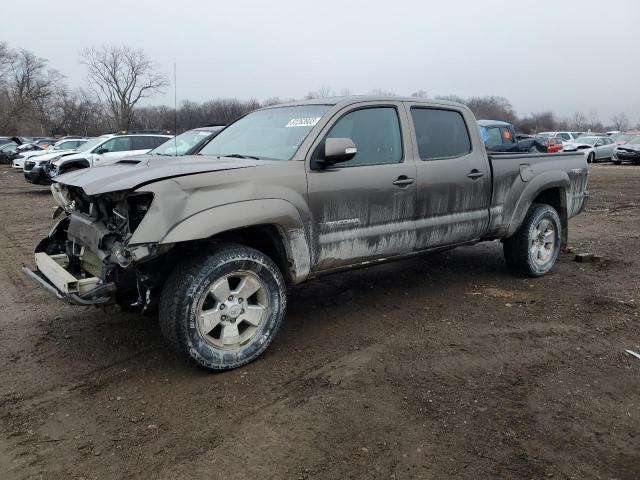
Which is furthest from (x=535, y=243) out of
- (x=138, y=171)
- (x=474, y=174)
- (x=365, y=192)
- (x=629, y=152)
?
(x=629, y=152)

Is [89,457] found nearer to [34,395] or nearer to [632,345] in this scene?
[34,395]

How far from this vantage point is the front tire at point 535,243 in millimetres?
5711

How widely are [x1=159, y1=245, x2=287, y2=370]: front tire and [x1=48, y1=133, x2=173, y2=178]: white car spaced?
40.7 feet

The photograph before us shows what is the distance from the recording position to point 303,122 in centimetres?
425

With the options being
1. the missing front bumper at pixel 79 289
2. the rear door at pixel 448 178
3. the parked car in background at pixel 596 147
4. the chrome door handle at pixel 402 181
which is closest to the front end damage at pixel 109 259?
the missing front bumper at pixel 79 289

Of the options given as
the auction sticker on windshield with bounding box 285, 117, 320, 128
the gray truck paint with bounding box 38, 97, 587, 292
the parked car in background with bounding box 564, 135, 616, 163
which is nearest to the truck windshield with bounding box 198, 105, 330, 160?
the auction sticker on windshield with bounding box 285, 117, 320, 128

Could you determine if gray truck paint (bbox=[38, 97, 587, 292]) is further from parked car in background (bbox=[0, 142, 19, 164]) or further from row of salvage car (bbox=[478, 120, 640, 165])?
parked car in background (bbox=[0, 142, 19, 164])

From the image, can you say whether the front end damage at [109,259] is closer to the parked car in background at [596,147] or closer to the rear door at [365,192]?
the rear door at [365,192]

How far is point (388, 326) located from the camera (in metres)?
4.42

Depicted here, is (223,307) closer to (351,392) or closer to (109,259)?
(109,259)

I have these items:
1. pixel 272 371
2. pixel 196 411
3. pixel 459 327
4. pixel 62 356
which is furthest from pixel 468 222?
pixel 62 356

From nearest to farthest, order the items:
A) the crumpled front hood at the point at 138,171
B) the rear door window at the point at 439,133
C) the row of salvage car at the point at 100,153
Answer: the crumpled front hood at the point at 138,171, the rear door window at the point at 439,133, the row of salvage car at the point at 100,153

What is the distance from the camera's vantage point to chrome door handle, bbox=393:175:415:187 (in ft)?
14.3

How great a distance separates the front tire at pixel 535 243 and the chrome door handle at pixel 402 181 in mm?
1926
